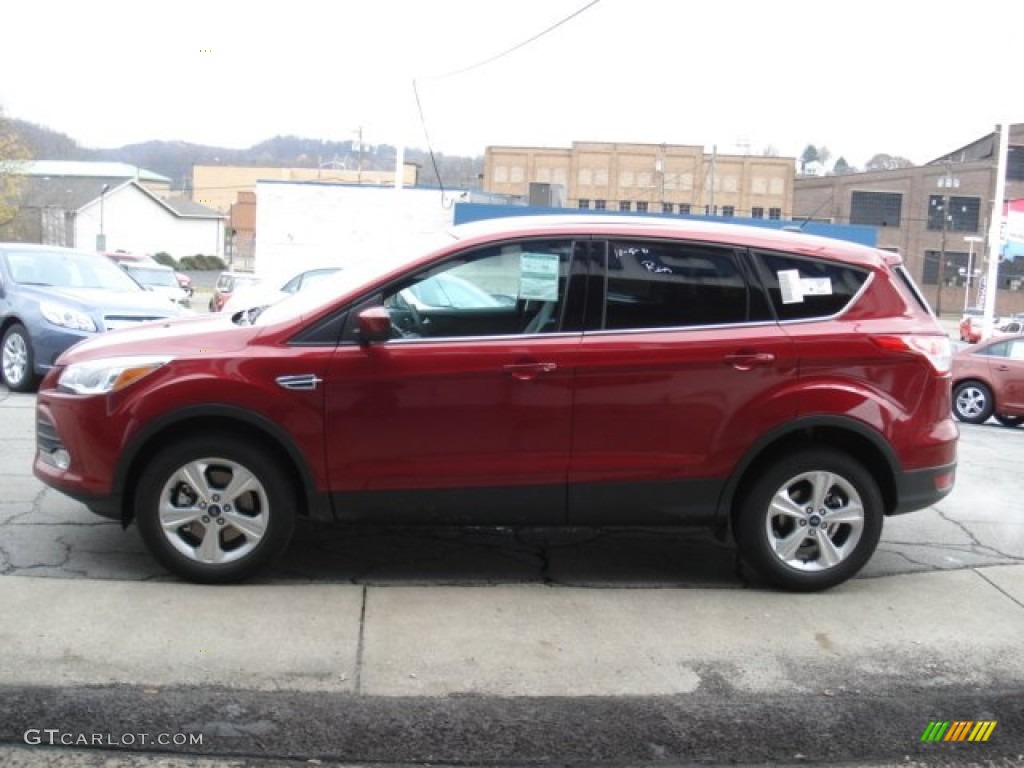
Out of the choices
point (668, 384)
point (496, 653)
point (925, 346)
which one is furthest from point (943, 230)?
point (496, 653)

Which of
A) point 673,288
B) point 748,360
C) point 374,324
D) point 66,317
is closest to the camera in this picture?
point 374,324

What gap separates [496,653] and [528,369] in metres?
1.31

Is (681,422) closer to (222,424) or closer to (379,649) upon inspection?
(379,649)

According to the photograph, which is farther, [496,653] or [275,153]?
[275,153]

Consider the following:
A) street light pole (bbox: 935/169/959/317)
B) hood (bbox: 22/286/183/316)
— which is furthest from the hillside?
street light pole (bbox: 935/169/959/317)

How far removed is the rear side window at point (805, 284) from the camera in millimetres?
5055

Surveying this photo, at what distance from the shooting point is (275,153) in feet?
154

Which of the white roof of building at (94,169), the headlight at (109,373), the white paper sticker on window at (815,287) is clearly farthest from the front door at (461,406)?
the white roof of building at (94,169)

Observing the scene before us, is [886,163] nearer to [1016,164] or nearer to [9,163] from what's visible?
[1016,164]

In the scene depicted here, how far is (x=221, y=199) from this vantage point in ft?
407

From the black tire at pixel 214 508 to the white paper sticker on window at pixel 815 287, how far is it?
2700mm

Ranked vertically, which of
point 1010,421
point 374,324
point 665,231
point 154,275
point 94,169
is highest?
point 94,169

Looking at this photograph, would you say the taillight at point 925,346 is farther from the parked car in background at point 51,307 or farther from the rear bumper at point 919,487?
the parked car in background at point 51,307

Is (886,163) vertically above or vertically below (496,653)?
above
